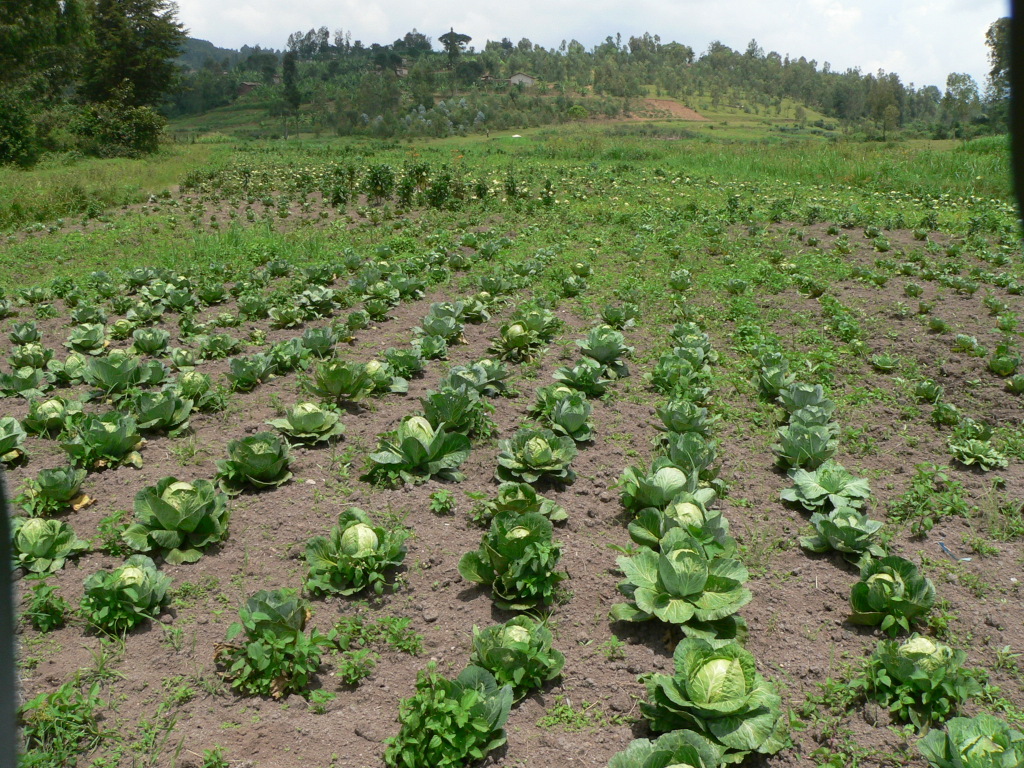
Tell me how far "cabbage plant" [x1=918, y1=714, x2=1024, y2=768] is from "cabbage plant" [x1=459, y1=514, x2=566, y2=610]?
1.53 metres

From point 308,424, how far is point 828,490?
130 inches

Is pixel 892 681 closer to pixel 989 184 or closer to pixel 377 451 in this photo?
pixel 377 451

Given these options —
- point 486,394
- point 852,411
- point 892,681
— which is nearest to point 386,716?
point 892,681

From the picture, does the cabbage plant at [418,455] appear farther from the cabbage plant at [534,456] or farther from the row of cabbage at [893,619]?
the row of cabbage at [893,619]

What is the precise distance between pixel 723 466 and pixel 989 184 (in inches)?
683

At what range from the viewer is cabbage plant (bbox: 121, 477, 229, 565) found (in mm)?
3598

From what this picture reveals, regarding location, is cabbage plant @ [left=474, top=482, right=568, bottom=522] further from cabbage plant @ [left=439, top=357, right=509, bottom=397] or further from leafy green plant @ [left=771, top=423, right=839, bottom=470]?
leafy green plant @ [left=771, top=423, right=839, bottom=470]

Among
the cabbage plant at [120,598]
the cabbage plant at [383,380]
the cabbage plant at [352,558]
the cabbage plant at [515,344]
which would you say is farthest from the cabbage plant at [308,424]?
the cabbage plant at [515,344]

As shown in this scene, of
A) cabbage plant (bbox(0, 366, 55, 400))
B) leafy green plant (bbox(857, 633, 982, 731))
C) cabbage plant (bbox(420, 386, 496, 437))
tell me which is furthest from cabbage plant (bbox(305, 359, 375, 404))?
leafy green plant (bbox(857, 633, 982, 731))

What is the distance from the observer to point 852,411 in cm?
578

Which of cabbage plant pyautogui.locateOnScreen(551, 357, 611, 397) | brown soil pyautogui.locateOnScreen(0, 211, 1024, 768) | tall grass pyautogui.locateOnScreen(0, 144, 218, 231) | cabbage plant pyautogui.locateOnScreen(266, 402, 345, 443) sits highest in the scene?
tall grass pyautogui.locateOnScreen(0, 144, 218, 231)

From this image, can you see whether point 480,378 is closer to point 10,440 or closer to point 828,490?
point 828,490

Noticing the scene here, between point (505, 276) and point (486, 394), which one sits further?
point (505, 276)

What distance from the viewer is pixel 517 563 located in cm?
321
